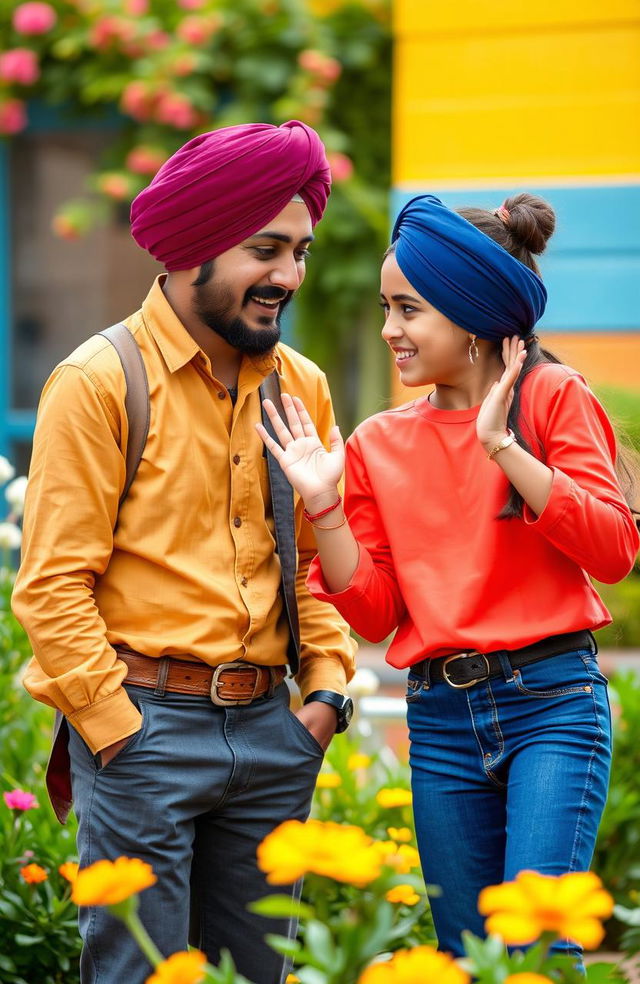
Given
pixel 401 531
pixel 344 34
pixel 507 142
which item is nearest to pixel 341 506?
pixel 401 531

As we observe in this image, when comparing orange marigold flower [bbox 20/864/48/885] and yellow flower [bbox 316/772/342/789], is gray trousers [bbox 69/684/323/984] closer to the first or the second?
orange marigold flower [bbox 20/864/48/885]

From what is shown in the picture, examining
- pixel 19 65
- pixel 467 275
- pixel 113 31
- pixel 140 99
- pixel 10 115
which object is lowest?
pixel 467 275

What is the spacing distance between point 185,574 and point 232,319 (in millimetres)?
474

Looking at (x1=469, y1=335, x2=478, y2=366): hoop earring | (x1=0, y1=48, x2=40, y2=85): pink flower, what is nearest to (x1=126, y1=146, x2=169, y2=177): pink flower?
(x1=0, y1=48, x2=40, y2=85): pink flower

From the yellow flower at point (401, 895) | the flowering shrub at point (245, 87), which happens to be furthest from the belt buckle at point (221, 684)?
the flowering shrub at point (245, 87)

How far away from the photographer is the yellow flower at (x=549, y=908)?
4.04 ft

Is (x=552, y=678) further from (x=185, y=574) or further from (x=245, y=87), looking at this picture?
(x=245, y=87)

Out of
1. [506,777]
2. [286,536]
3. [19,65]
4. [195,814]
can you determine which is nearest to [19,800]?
[195,814]

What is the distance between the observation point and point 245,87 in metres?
7.81

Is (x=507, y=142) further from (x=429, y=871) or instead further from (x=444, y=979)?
(x=444, y=979)

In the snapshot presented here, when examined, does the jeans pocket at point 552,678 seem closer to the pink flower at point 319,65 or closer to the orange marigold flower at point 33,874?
the orange marigold flower at point 33,874

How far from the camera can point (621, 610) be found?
21.6ft

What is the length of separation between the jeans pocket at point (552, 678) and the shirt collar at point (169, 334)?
76 cm

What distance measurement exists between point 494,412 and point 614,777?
1.91 metres
